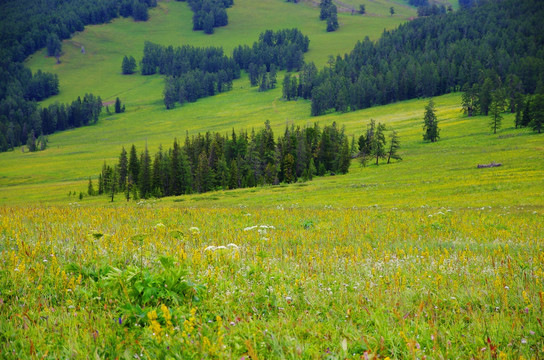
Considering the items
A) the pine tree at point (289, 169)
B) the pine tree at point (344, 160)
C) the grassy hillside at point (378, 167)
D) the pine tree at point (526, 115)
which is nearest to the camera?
the grassy hillside at point (378, 167)

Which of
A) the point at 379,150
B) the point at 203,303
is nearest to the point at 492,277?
the point at 203,303

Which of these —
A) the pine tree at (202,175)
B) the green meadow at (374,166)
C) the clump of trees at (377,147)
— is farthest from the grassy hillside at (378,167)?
the pine tree at (202,175)

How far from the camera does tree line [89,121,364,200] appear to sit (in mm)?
86750

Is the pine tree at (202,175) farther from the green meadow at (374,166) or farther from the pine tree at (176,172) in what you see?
the green meadow at (374,166)

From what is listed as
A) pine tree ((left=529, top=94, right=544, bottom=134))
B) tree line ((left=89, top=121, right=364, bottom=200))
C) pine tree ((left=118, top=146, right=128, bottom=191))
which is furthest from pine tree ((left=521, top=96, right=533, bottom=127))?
pine tree ((left=118, top=146, right=128, bottom=191))

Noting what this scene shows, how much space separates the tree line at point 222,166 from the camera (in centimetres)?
8675

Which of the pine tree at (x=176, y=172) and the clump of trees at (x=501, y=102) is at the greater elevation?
the clump of trees at (x=501, y=102)

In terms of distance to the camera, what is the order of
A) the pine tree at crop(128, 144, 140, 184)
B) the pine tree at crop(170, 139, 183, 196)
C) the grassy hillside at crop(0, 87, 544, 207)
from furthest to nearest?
the pine tree at crop(128, 144, 140, 184)
the pine tree at crop(170, 139, 183, 196)
the grassy hillside at crop(0, 87, 544, 207)

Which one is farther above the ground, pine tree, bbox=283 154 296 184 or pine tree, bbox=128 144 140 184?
pine tree, bbox=128 144 140 184

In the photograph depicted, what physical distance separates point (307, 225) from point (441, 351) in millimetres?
10322

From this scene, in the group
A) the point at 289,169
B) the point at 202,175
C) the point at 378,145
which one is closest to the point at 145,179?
the point at 202,175

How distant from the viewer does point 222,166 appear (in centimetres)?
8694

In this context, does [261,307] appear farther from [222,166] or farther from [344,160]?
[344,160]

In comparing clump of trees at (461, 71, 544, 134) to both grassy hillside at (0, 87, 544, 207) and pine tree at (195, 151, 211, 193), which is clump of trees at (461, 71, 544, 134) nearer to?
grassy hillside at (0, 87, 544, 207)
